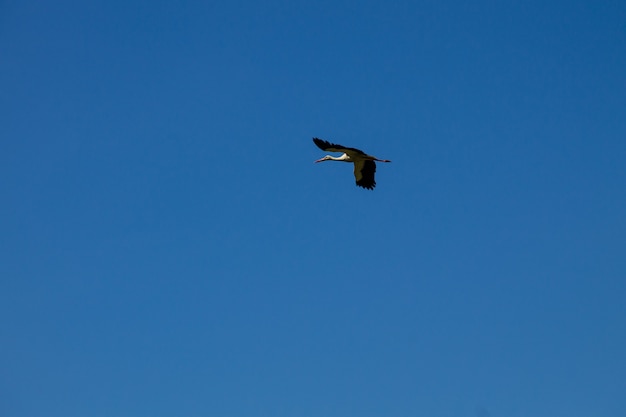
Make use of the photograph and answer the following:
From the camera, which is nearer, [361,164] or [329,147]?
[329,147]

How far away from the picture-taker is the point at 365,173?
38562 mm

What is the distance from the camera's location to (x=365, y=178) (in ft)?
127

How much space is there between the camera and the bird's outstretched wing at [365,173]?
126ft

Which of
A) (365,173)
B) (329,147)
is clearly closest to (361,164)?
(365,173)

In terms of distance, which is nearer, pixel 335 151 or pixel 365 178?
pixel 335 151

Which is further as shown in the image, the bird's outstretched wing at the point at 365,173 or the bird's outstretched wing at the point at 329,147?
the bird's outstretched wing at the point at 365,173

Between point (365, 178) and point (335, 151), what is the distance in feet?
10.3

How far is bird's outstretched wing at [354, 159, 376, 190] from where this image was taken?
38281 millimetres

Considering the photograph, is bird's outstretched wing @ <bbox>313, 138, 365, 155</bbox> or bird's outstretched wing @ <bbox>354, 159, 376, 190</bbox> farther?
bird's outstretched wing @ <bbox>354, 159, 376, 190</bbox>

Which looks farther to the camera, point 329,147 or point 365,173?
point 365,173

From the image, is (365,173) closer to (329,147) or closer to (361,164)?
(361,164)
